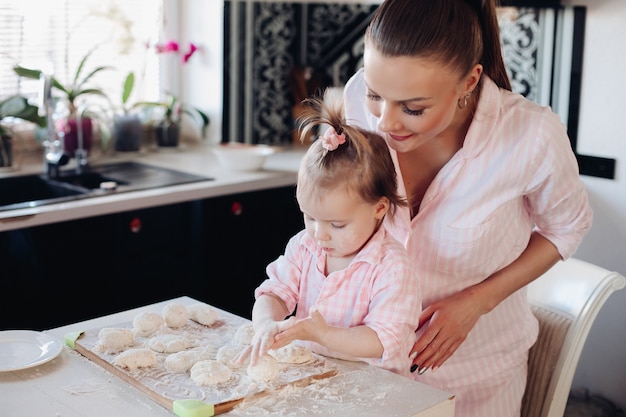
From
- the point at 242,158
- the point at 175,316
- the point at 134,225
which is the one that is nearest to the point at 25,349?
the point at 175,316

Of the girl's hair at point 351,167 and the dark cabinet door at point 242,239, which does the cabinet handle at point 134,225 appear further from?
the girl's hair at point 351,167

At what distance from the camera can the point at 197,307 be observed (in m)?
1.67

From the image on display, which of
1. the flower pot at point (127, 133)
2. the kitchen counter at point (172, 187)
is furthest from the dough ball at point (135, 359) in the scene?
the flower pot at point (127, 133)

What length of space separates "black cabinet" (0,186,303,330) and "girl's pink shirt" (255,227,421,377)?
40.9 inches

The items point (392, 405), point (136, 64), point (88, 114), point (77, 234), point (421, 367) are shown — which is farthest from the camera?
point (136, 64)

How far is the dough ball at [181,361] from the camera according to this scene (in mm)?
1417

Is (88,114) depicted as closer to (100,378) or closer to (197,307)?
(197,307)

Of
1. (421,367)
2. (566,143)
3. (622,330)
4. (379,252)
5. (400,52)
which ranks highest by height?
(400,52)

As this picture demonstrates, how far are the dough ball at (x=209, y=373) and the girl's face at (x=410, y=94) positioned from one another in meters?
0.50

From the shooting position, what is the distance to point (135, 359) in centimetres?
142

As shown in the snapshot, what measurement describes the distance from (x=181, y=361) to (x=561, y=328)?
33.6 inches

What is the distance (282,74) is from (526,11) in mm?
1080

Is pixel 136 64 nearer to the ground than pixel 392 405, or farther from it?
farther from it

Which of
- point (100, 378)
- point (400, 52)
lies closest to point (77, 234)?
point (100, 378)
